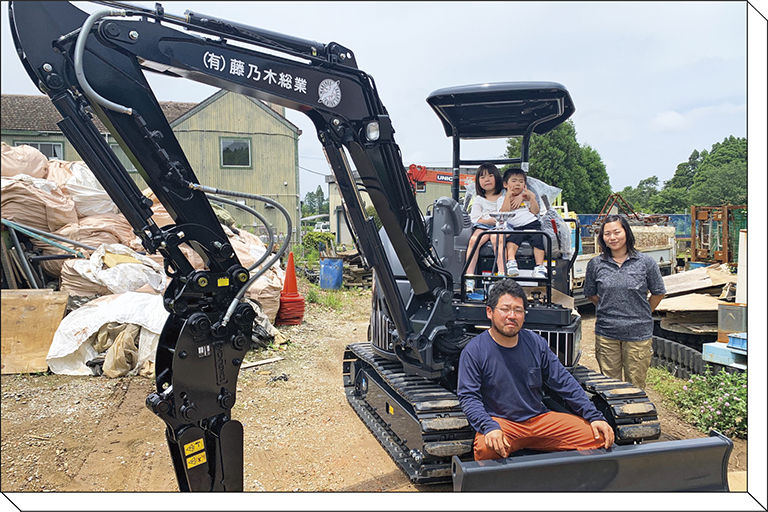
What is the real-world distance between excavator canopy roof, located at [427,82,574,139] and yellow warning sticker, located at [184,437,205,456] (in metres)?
3.07

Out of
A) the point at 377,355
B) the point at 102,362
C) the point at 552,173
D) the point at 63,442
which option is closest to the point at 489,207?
the point at 377,355

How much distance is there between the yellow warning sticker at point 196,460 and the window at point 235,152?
1621cm

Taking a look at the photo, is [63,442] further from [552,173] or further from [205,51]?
[552,173]

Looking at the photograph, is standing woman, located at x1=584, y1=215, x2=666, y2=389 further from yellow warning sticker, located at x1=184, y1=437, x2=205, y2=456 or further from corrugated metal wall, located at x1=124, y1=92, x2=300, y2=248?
corrugated metal wall, located at x1=124, y1=92, x2=300, y2=248

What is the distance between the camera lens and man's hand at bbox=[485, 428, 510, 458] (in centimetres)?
297

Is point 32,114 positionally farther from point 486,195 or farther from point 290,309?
point 486,195

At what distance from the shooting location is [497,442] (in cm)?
298

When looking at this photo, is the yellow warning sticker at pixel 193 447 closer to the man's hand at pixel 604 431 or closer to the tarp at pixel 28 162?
the man's hand at pixel 604 431

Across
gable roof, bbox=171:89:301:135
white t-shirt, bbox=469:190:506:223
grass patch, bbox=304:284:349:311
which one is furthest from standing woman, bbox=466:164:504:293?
gable roof, bbox=171:89:301:135

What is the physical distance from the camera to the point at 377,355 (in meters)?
4.69

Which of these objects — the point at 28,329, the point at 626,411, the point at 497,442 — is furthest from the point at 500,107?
the point at 28,329

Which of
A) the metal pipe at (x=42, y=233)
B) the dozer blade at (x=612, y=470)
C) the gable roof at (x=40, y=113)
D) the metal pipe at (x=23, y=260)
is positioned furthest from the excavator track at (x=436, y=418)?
the metal pipe at (x=23, y=260)

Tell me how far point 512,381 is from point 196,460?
1789 mm

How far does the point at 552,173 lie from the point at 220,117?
16.4m
